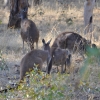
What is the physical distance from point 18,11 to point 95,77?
8414 millimetres

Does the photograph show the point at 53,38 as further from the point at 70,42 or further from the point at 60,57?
the point at 60,57

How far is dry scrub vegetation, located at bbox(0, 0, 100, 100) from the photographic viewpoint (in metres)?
4.96

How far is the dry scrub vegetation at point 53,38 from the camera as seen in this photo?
4.96 m

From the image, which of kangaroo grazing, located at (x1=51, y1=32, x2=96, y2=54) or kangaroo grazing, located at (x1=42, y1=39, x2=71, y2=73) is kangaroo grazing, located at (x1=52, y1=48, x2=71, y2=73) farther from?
kangaroo grazing, located at (x1=51, y1=32, x2=96, y2=54)

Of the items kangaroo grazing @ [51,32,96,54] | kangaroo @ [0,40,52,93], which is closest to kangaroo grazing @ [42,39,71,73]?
kangaroo @ [0,40,52,93]

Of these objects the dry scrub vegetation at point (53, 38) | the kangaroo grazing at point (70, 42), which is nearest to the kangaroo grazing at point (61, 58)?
the dry scrub vegetation at point (53, 38)

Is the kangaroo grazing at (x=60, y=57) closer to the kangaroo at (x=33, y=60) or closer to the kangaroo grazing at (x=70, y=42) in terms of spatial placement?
the kangaroo at (x=33, y=60)

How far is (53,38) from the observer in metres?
10.6

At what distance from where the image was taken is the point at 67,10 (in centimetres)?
1712

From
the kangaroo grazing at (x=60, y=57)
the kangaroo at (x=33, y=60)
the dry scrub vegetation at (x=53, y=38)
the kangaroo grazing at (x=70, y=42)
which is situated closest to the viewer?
the dry scrub vegetation at (x=53, y=38)

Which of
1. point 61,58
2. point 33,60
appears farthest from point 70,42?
point 33,60

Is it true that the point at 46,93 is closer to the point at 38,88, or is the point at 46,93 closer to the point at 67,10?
the point at 38,88

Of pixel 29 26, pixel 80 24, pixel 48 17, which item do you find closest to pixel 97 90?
pixel 29 26

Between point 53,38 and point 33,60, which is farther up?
point 33,60
